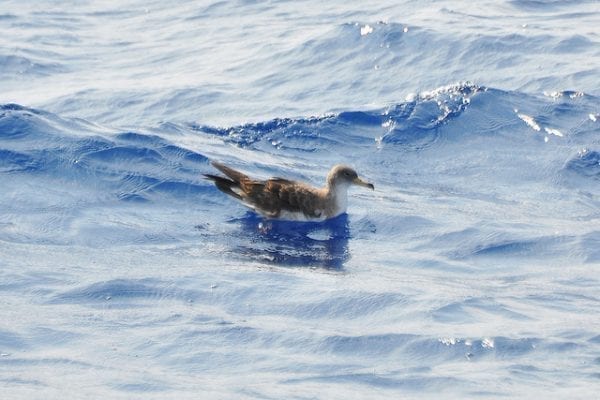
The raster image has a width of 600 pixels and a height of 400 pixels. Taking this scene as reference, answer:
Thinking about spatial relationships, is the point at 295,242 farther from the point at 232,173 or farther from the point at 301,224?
the point at 232,173

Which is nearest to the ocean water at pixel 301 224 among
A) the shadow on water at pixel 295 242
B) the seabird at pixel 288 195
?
the shadow on water at pixel 295 242

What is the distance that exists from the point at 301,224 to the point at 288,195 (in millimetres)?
380

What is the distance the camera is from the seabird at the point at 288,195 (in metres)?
13.4

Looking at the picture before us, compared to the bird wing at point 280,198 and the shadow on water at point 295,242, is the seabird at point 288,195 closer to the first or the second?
the bird wing at point 280,198

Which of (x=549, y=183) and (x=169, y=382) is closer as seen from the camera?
(x=169, y=382)

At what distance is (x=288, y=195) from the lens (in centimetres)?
1338

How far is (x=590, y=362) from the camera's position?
8875 mm

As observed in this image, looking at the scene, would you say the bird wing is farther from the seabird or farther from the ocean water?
the ocean water

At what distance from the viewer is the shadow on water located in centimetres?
1197

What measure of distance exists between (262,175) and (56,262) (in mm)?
4025

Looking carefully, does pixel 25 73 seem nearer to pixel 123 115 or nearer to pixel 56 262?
pixel 123 115

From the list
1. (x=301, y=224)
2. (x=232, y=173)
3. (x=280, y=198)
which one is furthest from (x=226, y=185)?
(x=301, y=224)

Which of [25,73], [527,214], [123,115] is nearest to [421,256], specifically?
[527,214]

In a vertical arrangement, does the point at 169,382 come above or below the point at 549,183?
below
